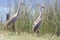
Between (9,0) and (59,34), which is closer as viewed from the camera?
(59,34)

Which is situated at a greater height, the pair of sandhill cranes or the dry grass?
the pair of sandhill cranes

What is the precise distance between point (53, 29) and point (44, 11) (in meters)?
0.72

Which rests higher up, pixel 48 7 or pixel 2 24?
pixel 48 7

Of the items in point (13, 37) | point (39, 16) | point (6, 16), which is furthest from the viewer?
point (6, 16)

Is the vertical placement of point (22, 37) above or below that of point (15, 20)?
below

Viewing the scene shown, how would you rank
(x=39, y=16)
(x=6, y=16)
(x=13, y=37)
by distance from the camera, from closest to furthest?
1. (x=13, y=37)
2. (x=39, y=16)
3. (x=6, y=16)

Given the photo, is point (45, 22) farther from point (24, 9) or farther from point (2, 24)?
point (2, 24)

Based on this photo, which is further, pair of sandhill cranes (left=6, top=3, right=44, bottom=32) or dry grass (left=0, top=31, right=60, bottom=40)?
pair of sandhill cranes (left=6, top=3, right=44, bottom=32)

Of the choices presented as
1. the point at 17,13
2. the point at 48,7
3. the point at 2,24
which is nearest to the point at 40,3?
the point at 48,7

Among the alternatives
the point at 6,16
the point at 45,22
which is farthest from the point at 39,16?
the point at 6,16

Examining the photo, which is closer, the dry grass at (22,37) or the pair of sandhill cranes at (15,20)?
the dry grass at (22,37)

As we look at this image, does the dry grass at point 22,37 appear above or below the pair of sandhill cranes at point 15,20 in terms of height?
below

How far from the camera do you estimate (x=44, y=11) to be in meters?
10.0

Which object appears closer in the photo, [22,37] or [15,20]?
[22,37]
